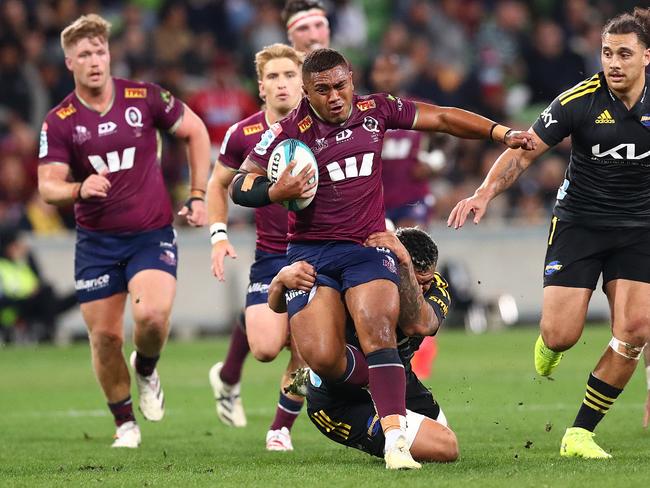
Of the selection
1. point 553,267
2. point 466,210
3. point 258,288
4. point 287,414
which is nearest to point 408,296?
point 466,210

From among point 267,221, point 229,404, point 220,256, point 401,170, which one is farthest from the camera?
point 401,170

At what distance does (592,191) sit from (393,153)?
14.2ft

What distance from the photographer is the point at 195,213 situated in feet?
31.0

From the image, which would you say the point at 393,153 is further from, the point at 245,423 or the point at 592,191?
the point at 592,191

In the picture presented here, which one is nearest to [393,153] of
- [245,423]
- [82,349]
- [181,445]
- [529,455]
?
[245,423]

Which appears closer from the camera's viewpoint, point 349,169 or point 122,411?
point 349,169

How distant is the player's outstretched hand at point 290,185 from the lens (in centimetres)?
728

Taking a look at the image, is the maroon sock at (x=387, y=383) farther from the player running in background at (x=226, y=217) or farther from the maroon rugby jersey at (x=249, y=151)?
the maroon rugby jersey at (x=249, y=151)

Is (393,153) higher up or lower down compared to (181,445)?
higher up

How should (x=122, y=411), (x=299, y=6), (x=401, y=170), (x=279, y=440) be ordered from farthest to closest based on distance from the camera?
1. (x=401, y=170)
2. (x=299, y=6)
3. (x=122, y=411)
4. (x=279, y=440)

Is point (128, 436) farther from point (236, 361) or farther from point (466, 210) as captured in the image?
point (466, 210)

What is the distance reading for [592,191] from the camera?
26.9ft

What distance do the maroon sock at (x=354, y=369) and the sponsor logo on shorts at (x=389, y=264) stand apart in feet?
1.73

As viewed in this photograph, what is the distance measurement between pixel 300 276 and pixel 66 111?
2.92 m
